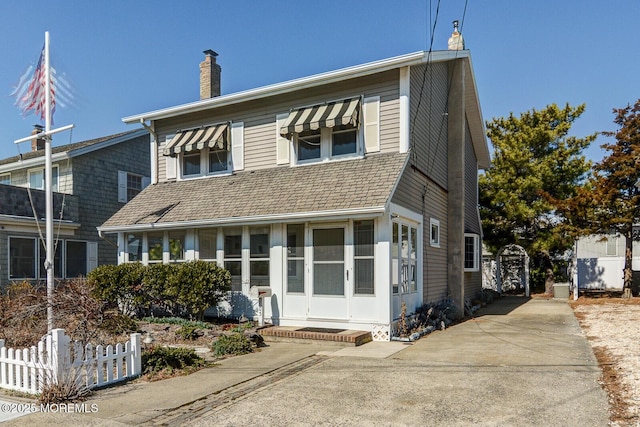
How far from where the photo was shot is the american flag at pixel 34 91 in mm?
8133

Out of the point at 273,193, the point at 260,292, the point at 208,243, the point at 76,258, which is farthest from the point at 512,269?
the point at 76,258

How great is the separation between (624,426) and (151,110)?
1368cm

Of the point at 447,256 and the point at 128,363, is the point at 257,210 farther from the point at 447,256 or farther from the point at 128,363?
the point at 447,256

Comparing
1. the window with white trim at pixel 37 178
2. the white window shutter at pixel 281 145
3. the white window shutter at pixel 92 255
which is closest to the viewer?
the white window shutter at pixel 281 145

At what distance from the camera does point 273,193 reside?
36.5ft

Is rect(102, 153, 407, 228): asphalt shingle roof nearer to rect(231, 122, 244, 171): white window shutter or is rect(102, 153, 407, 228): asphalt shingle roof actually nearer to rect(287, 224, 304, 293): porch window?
rect(231, 122, 244, 171): white window shutter

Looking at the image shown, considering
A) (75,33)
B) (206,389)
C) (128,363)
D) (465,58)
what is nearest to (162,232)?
(75,33)

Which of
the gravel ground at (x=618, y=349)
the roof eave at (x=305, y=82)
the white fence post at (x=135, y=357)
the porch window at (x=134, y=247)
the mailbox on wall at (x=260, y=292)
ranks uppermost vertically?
the roof eave at (x=305, y=82)

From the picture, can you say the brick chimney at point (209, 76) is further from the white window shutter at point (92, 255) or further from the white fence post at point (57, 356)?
the white fence post at point (57, 356)

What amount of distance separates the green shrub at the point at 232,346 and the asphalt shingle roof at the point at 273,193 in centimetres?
299

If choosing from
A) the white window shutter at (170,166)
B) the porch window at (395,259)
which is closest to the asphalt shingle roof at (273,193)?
the white window shutter at (170,166)

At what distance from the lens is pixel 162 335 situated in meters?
9.43

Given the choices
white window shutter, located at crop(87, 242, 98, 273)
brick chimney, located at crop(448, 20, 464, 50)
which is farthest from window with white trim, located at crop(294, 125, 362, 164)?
white window shutter, located at crop(87, 242, 98, 273)

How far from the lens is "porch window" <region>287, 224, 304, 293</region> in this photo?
10469 mm
